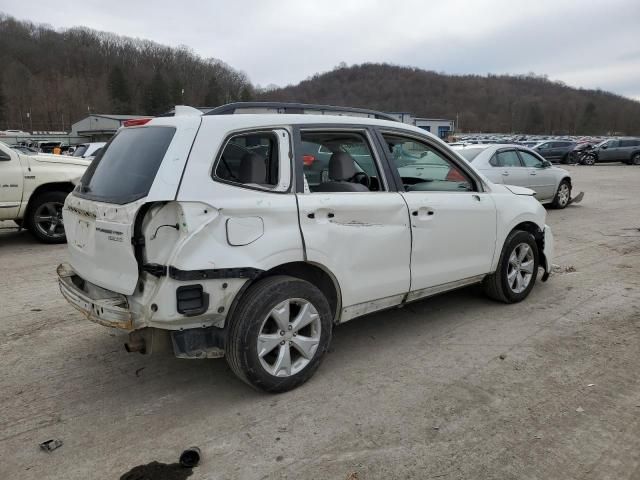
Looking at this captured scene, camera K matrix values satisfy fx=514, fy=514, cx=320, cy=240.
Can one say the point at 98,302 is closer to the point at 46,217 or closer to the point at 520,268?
the point at 520,268

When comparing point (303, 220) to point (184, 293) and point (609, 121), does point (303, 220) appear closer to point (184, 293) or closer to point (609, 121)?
point (184, 293)

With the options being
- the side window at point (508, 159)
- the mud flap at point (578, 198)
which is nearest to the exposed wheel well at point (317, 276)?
the side window at point (508, 159)

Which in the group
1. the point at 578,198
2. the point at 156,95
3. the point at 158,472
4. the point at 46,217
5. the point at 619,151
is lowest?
the point at 158,472

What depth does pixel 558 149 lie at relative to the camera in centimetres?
3512

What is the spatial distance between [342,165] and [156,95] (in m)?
113

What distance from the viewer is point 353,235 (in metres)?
3.56

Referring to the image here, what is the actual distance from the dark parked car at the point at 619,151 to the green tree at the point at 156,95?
91.3 meters

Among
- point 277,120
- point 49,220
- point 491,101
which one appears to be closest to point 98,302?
point 277,120

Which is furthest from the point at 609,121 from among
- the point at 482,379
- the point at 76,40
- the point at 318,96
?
the point at 482,379

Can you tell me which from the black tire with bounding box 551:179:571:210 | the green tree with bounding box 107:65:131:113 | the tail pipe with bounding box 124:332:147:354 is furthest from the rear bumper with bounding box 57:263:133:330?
the green tree with bounding box 107:65:131:113

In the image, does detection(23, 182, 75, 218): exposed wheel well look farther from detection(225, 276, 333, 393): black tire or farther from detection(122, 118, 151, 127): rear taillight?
detection(225, 276, 333, 393): black tire

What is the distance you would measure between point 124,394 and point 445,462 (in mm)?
2101

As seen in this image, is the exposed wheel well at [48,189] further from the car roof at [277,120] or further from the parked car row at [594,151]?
the parked car row at [594,151]

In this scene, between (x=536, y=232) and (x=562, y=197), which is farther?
(x=562, y=197)
